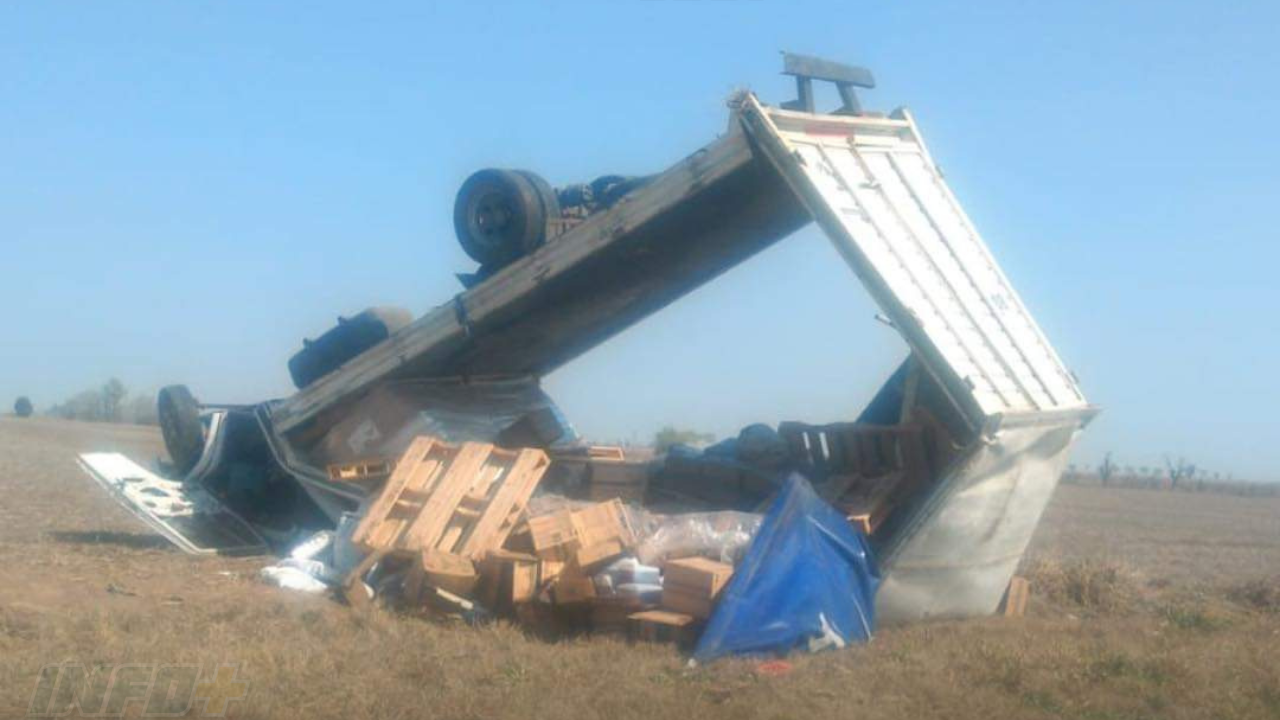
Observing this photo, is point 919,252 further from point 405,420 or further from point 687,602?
point 405,420

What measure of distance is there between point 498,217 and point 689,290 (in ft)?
8.06

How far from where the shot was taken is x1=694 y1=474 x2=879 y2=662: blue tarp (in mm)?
8477

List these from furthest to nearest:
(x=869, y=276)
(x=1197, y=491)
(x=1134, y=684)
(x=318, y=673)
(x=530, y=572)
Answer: (x=1197, y=491), (x=869, y=276), (x=530, y=572), (x=1134, y=684), (x=318, y=673)

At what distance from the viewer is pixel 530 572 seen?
9.23 meters

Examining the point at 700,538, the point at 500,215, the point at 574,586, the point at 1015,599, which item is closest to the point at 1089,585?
the point at 1015,599

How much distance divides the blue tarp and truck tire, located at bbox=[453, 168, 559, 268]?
10.8 feet

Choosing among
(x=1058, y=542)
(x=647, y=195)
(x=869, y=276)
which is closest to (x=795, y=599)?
(x=869, y=276)

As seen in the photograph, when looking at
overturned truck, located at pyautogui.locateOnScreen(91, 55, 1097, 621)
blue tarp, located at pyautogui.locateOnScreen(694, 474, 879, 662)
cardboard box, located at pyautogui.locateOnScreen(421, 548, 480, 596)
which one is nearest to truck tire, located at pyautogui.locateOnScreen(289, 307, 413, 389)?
overturned truck, located at pyautogui.locateOnScreen(91, 55, 1097, 621)

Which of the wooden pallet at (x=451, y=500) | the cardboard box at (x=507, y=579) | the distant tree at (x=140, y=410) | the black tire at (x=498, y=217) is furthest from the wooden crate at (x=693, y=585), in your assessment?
the distant tree at (x=140, y=410)

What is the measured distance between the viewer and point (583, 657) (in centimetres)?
809

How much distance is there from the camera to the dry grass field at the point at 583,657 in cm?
695

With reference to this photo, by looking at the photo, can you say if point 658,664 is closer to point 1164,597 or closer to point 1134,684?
point 1134,684

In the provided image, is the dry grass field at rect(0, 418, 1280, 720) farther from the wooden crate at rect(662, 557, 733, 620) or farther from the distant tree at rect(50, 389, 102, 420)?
the distant tree at rect(50, 389, 102, 420)

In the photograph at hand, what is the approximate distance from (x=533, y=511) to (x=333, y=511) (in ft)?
9.08
